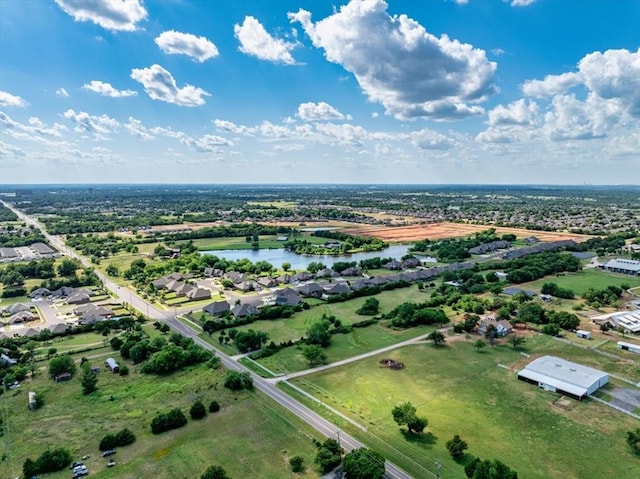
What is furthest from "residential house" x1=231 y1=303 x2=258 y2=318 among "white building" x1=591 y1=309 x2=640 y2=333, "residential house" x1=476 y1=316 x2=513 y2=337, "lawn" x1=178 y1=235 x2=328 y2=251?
"lawn" x1=178 y1=235 x2=328 y2=251

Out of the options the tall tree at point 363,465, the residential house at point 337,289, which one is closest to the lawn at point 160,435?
the tall tree at point 363,465

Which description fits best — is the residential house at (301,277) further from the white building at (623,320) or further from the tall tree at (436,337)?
the white building at (623,320)

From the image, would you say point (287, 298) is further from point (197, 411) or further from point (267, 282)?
point (197, 411)

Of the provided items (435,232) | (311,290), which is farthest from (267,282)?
(435,232)

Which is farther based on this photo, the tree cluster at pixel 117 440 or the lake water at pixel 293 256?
the lake water at pixel 293 256

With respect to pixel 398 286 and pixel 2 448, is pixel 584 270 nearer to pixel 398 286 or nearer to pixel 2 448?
pixel 398 286

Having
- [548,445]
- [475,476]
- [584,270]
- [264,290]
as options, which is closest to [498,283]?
[584,270]

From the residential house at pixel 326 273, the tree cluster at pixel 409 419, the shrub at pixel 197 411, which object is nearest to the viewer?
the tree cluster at pixel 409 419

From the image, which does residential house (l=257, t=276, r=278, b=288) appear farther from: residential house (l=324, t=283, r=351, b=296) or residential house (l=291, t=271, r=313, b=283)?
residential house (l=324, t=283, r=351, b=296)
